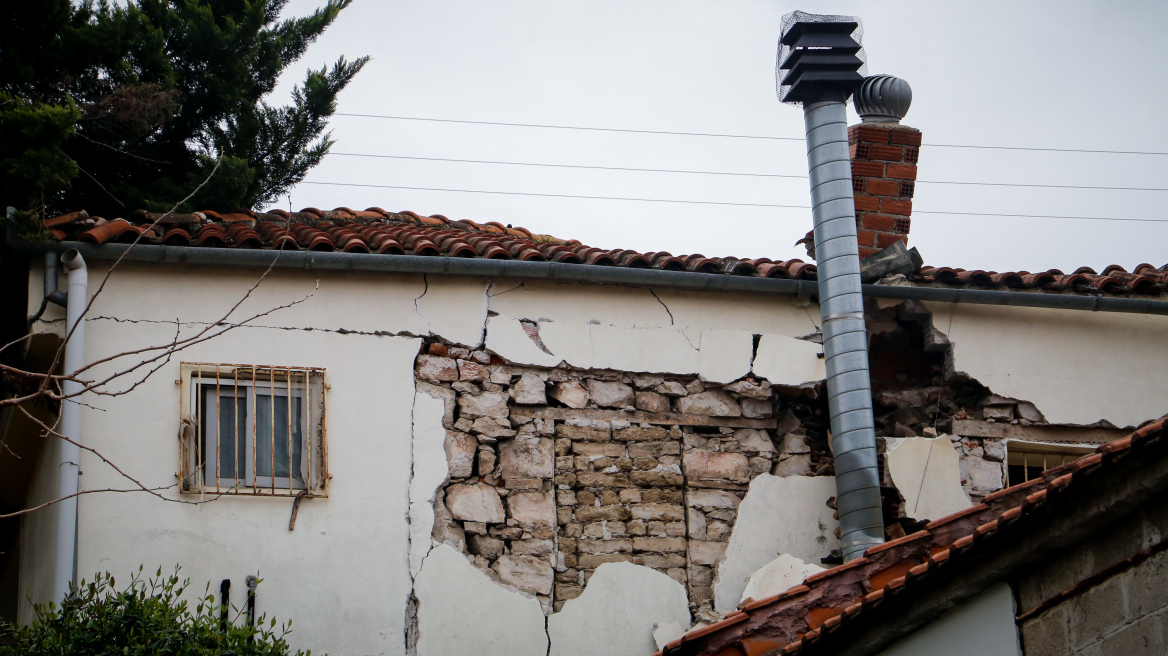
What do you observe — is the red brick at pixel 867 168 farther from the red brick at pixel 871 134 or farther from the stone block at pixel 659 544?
the stone block at pixel 659 544

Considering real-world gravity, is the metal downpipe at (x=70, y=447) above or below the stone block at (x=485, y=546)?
above

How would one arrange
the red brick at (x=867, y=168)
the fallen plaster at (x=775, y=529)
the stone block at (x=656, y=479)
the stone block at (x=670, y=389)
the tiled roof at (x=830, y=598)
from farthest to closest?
the red brick at (x=867, y=168), the stone block at (x=670, y=389), the stone block at (x=656, y=479), the fallen plaster at (x=775, y=529), the tiled roof at (x=830, y=598)

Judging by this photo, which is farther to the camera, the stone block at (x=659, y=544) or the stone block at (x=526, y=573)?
the stone block at (x=659, y=544)

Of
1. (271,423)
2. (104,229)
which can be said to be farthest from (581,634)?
(104,229)

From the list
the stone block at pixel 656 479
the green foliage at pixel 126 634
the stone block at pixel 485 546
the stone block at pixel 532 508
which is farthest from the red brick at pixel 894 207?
the green foliage at pixel 126 634

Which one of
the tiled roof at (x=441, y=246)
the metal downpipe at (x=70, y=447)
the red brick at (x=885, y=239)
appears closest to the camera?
the metal downpipe at (x=70, y=447)

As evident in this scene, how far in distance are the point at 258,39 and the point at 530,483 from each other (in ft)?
22.0

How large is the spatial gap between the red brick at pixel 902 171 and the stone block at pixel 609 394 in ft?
8.89

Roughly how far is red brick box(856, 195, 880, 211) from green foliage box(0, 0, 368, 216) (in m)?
5.48

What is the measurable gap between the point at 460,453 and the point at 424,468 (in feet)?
0.86

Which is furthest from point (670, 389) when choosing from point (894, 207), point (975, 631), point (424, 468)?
point (975, 631)

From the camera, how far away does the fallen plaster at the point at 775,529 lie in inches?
314

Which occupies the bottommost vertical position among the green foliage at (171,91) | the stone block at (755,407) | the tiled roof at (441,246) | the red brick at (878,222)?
the stone block at (755,407)

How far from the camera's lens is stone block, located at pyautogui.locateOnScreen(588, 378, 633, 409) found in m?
8.22
